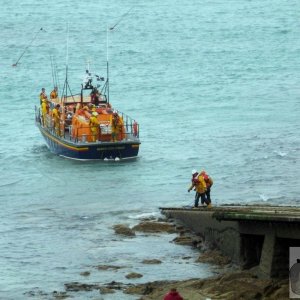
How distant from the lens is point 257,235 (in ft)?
97.5

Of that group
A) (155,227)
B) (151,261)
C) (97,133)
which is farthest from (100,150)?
(151,261)

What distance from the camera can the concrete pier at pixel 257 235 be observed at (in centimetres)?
2845

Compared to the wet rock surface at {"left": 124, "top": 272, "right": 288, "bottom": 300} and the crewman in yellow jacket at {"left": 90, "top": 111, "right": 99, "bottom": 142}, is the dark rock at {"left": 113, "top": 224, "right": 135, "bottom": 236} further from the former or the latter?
the crewman in yellow jacket at {"left": 90, "top": 111, "right": 99, "bottom": 142}

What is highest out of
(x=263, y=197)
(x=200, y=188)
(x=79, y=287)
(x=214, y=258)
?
(x=200, y=188)

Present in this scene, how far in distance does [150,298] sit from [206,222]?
208 inches

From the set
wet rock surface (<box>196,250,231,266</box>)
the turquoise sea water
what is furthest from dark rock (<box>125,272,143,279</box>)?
wet rock surface (<box>196,250,231,266</box>)

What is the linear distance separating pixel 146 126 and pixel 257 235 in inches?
1053

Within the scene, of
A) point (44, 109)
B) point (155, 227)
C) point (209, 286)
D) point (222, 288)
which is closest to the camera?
point (222, 288)

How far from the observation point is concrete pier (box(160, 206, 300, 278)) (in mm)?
28453

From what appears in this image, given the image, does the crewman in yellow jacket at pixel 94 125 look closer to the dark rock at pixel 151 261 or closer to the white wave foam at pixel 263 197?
the white wave foam at pixel 263 197

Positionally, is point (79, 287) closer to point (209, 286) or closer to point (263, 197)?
point (209, 286)

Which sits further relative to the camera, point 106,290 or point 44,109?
point 44,109

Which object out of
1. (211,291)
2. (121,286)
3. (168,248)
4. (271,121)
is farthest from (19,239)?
(271,121)

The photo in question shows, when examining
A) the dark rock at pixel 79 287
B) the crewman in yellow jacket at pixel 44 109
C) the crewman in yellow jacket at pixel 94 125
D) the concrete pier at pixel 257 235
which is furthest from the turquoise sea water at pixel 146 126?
the crewman in yellow jacket at pixel 44 109
